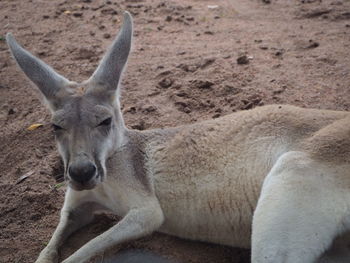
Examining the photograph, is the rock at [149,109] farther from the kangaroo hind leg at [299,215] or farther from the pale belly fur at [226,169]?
the kangaroo hind leg at [299,215]

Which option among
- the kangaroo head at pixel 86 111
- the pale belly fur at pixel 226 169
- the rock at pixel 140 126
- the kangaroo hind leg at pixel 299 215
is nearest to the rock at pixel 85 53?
the rock at pixel 140 126

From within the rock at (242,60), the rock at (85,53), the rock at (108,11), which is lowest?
the rock at (85,53)

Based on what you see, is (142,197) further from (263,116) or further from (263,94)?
(263,94)

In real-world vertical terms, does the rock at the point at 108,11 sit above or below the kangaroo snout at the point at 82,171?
below

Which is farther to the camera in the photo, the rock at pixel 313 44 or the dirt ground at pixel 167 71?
the rock at pixel 313 44

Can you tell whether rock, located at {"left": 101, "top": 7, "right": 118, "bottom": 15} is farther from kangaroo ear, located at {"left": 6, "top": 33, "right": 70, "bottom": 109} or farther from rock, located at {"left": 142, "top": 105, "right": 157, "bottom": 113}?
kangaroo ear, located at {"left": 6, "top": 33, "right": 70, "bottom": 109}

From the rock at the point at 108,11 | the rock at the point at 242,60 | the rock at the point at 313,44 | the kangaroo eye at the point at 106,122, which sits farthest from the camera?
the rock at the point at 108,11

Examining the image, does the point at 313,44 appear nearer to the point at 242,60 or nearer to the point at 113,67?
the point at 242,60

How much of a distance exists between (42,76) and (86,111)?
1.95 feet

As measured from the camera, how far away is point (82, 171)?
3277mm

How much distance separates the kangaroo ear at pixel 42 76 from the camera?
3861 mm

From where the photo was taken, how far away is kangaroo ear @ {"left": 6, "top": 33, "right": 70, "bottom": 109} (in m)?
3.86

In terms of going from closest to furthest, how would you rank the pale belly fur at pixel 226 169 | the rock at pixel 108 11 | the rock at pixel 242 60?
the pale belly fur at pixel 226 169
the rock at pixel 242 60
the rock at pixel 108 11

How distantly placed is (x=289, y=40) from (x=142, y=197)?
400 cm
